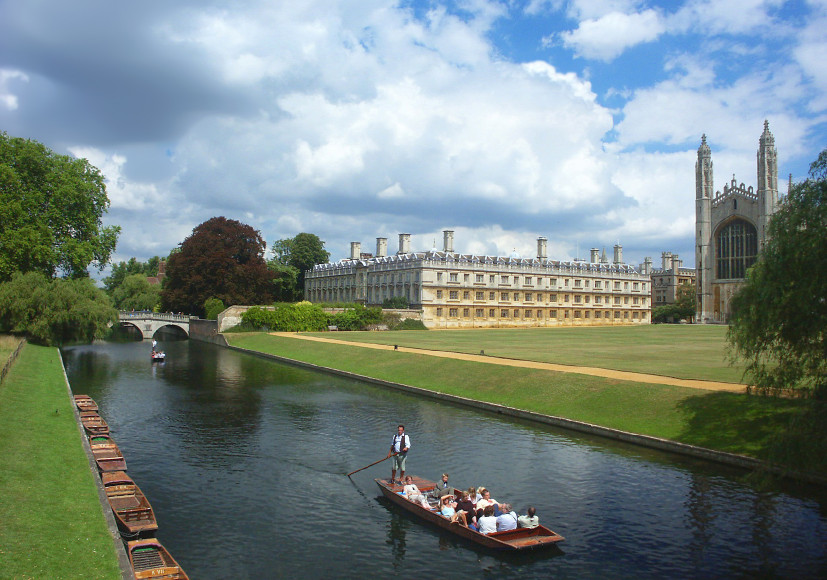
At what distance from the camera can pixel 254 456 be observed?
22953mm

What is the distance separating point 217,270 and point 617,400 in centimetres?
6711

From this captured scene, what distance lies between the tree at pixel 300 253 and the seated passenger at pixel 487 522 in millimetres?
104688

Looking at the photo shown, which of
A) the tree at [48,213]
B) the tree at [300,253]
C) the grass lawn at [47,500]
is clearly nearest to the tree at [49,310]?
the tree at [48,213]

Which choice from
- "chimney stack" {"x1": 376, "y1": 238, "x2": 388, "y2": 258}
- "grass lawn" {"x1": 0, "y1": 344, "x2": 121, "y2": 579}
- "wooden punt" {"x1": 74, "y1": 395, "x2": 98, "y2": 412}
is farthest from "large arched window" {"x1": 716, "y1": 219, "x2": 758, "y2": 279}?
"grass lawn" {"x1": 0, "y1": 344, "x2": 121, "y2": 579}

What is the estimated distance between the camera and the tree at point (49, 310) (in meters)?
48.3

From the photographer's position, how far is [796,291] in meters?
16.5

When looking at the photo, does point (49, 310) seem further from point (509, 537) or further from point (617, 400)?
point (509, 537)

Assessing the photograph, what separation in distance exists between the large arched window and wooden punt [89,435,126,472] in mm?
104010

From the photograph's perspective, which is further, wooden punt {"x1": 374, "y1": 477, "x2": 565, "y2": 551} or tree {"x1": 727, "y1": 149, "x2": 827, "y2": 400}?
tree {"x1": 727, "y1": 149, "x2": 827, "y2": 400}

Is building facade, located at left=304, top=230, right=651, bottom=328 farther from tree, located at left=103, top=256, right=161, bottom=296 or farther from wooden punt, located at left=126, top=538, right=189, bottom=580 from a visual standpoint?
wooden punt, located at left=126, top=538, right=189, bottom=580

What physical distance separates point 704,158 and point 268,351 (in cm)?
8615

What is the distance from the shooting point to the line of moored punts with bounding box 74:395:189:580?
12492 mm

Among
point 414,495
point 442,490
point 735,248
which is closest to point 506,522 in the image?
point 442,490

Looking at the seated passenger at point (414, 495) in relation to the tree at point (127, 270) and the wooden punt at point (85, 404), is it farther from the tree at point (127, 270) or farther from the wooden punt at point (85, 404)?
the tree at point (127, 270)
